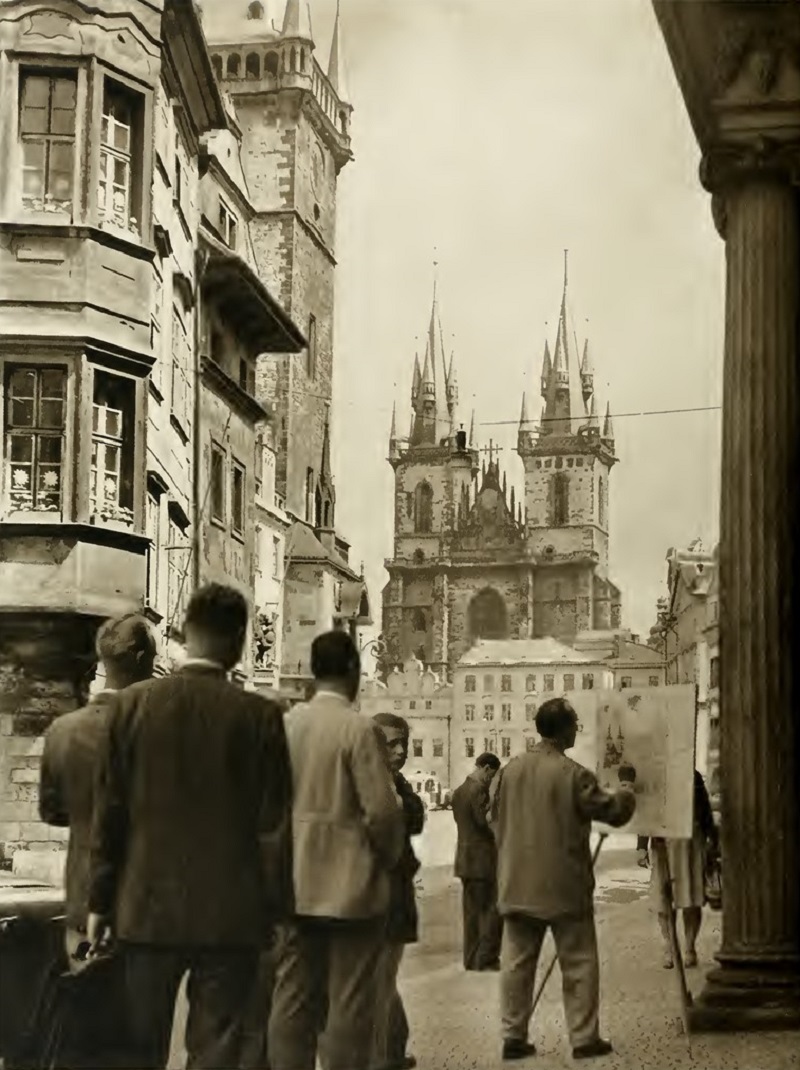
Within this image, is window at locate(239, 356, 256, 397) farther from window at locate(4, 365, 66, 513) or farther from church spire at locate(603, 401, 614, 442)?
church spire at locate(603, 401, 614, 442)

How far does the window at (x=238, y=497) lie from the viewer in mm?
8281

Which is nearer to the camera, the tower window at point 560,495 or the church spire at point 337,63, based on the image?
the church spire at point 337,63

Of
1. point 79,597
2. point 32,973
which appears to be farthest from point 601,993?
point 32,973

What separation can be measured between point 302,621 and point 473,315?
151cm

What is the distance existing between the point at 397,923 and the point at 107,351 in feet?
12.0

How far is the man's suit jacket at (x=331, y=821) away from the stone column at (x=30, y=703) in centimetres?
165

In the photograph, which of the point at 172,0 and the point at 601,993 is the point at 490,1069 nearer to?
the point at 601,993

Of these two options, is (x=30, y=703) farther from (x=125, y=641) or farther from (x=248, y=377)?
(x=248, y=377)

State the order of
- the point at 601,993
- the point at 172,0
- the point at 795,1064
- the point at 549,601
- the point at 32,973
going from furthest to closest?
the point at 549,601 → the point at 172,0 → the point at 601,993 → the point at 795,1064 → the point at 32,973

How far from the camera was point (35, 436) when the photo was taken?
8117 millimetres

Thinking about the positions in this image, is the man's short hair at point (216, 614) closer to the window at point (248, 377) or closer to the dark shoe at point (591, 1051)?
the dark shoe at point (591, 1051)

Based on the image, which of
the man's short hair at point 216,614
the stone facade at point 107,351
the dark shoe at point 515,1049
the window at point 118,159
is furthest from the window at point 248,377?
the man's short hair at point 216,614

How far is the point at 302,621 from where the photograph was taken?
7.49 m

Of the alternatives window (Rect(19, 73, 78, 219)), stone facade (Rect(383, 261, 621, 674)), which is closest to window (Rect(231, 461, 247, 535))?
stone facade (Rect(383, 261, 621, 674))
